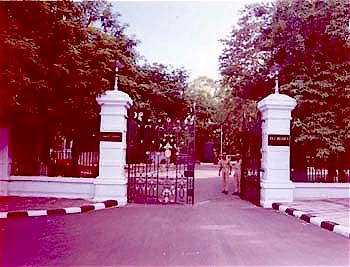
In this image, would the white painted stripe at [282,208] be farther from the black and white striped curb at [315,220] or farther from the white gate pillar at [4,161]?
the white gate pillar at [4,161]

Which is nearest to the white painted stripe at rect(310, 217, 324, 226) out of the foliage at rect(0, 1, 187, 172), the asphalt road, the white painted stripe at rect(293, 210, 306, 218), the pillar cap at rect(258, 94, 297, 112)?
the asphalt road

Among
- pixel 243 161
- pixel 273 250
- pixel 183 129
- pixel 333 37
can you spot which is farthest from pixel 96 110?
pixel 273 250

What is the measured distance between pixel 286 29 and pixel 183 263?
10428 millimetres

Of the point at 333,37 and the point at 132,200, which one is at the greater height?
the point at 333,37

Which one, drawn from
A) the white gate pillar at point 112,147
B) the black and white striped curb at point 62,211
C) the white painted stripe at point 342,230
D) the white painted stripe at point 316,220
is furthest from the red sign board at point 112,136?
the white painted stripe at point 342,230

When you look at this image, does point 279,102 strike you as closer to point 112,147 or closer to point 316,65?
point 316,65

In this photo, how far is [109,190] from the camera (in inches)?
468

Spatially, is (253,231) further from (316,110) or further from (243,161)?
(316,110)

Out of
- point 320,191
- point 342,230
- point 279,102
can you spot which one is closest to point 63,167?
point 279,102

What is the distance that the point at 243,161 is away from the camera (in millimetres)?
13875

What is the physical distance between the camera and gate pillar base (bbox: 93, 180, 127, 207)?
1187cm

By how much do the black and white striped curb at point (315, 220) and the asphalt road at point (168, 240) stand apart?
16 cm

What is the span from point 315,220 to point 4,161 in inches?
293

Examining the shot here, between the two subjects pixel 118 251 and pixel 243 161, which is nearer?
pixel 118 251
